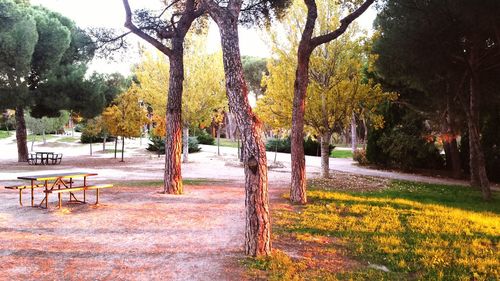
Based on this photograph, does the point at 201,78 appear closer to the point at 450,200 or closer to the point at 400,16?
the point at 400,16

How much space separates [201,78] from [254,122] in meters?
18.7

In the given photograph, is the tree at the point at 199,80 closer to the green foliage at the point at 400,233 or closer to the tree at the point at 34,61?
the tree at the point at 34,61

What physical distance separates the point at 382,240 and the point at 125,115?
21.8m

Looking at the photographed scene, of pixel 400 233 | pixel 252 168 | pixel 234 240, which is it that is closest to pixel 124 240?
pixel 234 240

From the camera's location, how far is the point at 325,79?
15.3 metres

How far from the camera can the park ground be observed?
497 centimetres

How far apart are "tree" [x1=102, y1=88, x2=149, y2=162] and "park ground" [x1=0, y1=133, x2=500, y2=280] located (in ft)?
49.6

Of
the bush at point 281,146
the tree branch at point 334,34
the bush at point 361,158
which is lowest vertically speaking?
the bush at point 361,158

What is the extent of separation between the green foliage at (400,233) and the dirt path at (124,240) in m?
1.05

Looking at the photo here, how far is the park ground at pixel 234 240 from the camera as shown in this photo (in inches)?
196

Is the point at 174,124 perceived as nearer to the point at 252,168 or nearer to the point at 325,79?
→ the point at 252,168

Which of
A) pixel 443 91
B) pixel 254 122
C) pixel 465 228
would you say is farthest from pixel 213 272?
pixel 443 91

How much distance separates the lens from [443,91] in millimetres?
16797

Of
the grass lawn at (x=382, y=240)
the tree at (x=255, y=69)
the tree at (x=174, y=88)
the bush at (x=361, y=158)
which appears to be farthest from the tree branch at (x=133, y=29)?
the tree at (x=255, y=69)
